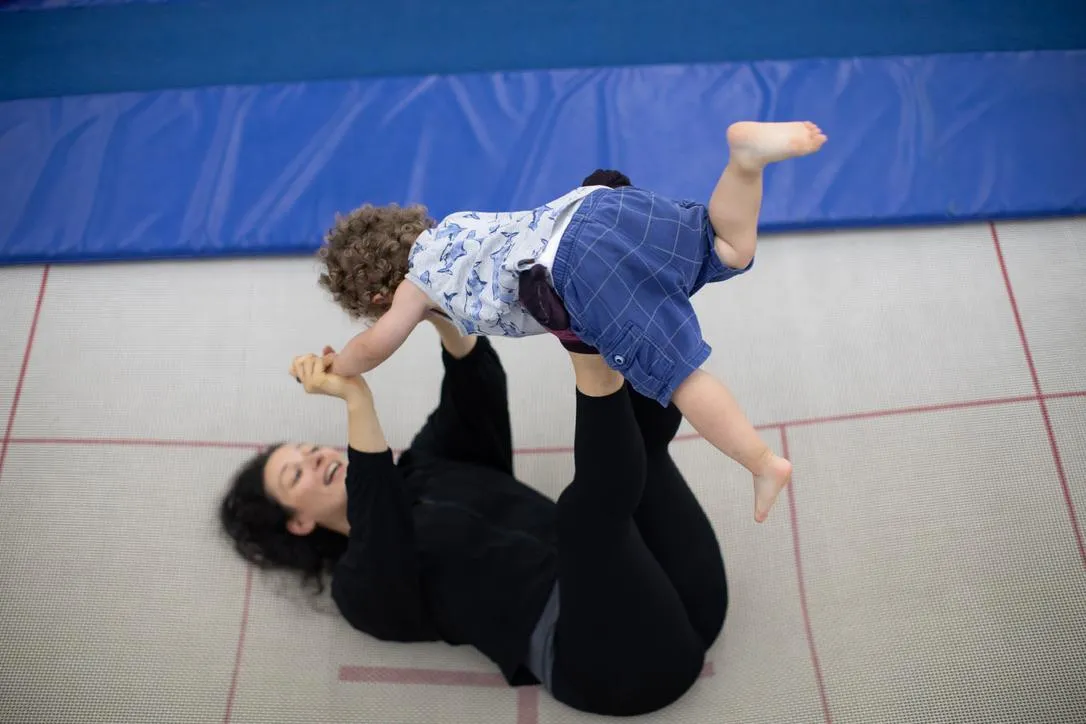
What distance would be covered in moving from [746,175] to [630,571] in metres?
0.67

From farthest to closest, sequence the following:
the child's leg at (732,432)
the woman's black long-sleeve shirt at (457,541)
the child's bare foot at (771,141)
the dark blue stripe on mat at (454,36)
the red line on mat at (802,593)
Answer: the dark blue stripe on mat at (454,36) → the red line on mat at (802,593) → the woman's black long-sleeve shirt at (457,541) → the child's leg at (732,432) → the child's bare foot at (771,141)

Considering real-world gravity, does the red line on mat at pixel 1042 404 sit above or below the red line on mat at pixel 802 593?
above

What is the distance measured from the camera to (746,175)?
4.25 feet

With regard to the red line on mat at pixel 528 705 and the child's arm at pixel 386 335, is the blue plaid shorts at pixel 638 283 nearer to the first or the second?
the child's arm at pixel 386 335

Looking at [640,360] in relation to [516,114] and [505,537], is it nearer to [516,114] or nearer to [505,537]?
[505,537]

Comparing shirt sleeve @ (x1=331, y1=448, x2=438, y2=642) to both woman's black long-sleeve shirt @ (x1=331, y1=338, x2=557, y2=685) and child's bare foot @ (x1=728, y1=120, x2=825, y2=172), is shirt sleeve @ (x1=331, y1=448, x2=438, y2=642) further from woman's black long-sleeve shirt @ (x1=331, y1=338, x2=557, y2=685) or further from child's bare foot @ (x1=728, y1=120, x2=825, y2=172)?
child's bare foot @ (x1=728, y1=120, x2=825, y2=172)

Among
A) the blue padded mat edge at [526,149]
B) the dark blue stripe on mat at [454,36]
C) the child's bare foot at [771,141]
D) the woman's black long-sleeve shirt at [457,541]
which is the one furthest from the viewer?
the dark blue stripe on mat at [454,36]

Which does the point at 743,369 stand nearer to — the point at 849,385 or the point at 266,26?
the point at 849,385

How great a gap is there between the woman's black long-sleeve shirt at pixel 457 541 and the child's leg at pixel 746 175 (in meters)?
0.56

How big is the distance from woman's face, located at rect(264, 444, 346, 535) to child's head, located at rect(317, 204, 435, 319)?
309 mm

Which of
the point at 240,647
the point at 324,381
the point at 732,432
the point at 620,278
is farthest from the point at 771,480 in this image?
the point at 240,647

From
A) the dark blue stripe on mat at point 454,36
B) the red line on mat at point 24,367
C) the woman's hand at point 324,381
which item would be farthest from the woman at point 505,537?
the dark blue stripe on mat at point 454,36

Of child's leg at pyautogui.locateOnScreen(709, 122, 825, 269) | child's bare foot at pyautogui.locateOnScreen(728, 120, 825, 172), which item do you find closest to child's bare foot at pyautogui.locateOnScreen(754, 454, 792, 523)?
child's leg at pyautogui.locateOnScreen(709, 122, 825, 269)

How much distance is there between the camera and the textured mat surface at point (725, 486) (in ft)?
5.57
